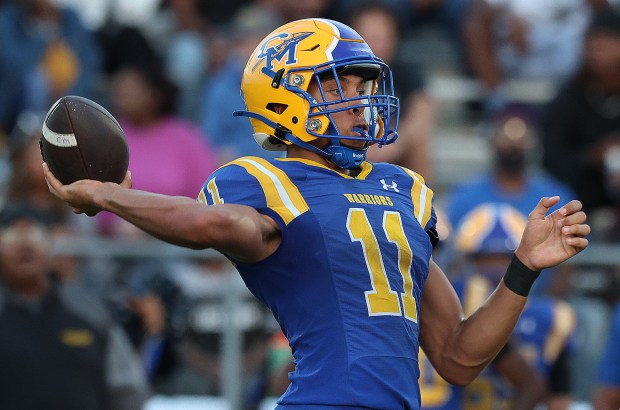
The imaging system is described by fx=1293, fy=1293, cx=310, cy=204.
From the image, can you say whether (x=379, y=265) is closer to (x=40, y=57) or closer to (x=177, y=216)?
(x=177, y=216)

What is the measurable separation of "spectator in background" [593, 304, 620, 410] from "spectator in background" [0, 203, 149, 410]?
234cm

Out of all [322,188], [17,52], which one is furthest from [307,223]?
[17,52]

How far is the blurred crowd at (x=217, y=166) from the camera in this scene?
22.3ft

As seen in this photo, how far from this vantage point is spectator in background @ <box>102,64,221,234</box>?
842cm

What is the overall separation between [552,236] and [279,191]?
87 centimetres

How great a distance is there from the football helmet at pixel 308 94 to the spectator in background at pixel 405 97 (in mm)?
3873

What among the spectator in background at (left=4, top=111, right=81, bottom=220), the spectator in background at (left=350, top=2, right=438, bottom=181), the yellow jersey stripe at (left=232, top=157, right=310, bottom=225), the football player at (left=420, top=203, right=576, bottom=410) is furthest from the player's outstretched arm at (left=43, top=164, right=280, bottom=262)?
the spectator in background at (left=350, top=2, right=438, bottom=181)

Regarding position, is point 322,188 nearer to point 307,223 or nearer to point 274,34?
point 307,223

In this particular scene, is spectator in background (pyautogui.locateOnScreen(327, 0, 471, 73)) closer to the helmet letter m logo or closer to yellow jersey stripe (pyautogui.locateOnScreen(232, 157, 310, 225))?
the helmet letter m logo

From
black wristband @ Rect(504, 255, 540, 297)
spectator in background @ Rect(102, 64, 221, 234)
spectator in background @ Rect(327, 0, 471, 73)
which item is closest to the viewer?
black wristband @ Rect(504, 255, 540, 297)

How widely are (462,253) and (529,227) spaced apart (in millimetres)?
3198

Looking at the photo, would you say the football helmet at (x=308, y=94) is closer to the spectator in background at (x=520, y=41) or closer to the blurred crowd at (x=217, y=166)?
the blurred crowd at (x=217, y=166)

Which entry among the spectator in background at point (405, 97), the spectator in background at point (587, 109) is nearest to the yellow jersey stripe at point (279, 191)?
the spectator in background at point (405, 97)

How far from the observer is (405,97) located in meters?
8.30
